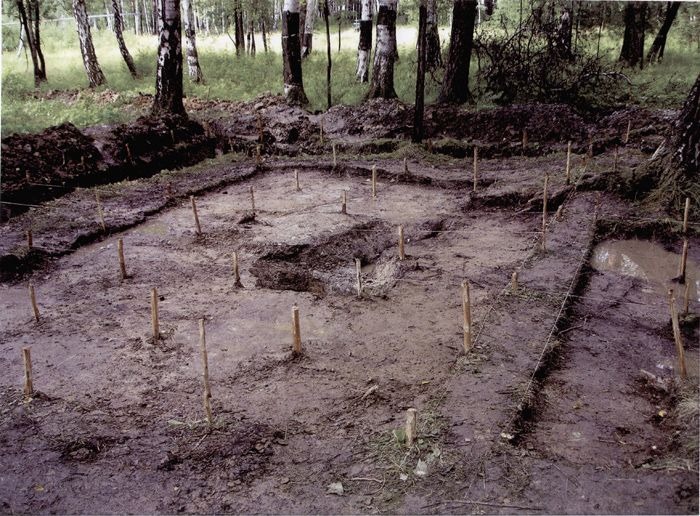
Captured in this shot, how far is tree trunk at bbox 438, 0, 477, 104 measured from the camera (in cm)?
1554

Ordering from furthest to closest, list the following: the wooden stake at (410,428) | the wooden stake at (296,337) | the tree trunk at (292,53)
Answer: the tree trunk at (292,53), the wooden stake at (296,337), the wooden stake at (410,428)

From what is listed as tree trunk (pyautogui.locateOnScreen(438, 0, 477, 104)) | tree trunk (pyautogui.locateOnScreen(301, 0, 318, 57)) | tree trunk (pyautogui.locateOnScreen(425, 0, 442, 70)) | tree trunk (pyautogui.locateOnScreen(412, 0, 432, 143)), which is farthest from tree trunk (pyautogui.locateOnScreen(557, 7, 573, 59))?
tree trunk (pyautogui.locateOnScreen(301, 0, 318, 57))

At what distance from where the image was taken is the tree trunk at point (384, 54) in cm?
1638

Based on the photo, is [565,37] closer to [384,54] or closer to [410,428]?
[384,54]

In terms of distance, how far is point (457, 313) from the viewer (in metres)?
6.88

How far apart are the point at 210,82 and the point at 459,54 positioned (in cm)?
988

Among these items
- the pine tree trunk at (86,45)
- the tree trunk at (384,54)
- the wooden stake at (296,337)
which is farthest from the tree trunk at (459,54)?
the pine tree trunk at (86,45)

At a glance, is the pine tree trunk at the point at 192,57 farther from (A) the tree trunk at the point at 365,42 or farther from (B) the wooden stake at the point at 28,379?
(B) the wooden stake at the point at 28,379

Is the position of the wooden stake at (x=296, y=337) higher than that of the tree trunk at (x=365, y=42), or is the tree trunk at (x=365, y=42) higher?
the tree trunk at (x=365, y=42)

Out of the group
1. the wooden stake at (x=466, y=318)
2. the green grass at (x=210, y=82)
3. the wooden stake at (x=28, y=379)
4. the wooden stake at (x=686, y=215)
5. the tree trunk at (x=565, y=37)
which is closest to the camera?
the wooden stake at (x=28, y=379)

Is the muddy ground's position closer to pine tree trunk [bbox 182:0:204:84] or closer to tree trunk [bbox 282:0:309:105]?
tree trunk [bbox 282:0:309:105]

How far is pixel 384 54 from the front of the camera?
1647 centimetres

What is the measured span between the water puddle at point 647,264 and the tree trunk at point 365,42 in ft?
44.1

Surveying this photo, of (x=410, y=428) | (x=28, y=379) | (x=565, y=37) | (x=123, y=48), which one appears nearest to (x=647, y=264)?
(x=410, y=428)
